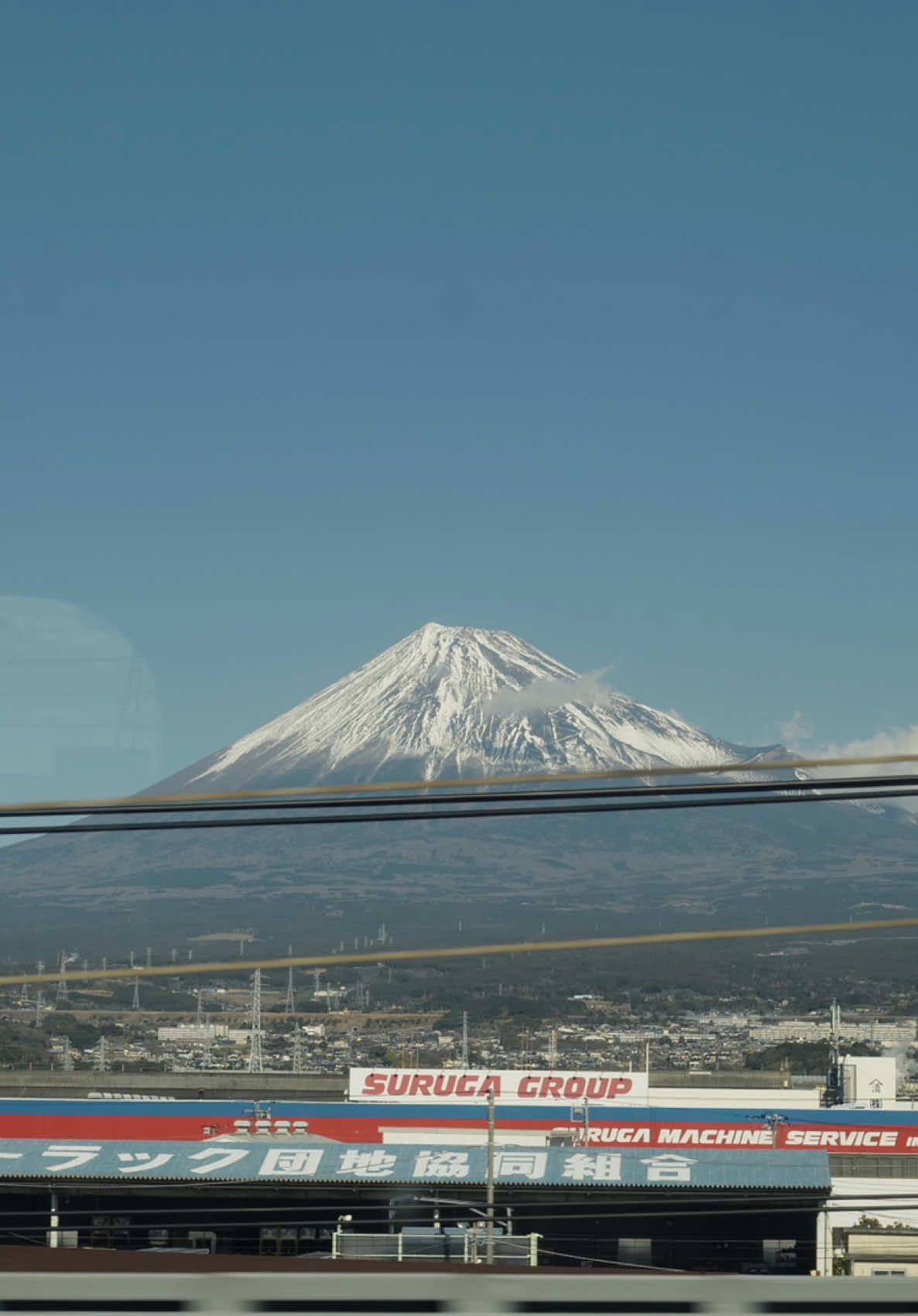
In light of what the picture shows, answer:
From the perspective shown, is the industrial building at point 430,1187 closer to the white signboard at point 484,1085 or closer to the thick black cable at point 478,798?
the thick black cable at point 478,798

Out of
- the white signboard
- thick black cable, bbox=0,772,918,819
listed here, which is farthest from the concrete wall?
thick black cable, bbox=0,772,918,819

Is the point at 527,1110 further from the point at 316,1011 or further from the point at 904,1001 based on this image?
the point at 904,1001

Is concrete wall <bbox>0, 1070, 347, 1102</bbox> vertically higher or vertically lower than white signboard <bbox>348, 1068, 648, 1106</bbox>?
lower

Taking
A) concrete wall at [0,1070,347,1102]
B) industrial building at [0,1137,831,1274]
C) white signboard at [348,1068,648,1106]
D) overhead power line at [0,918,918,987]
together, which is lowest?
concrete wall at [0,1070,347,1102]

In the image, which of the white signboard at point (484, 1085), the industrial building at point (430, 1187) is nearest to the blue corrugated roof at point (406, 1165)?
the industrial building at point (430, 1187)

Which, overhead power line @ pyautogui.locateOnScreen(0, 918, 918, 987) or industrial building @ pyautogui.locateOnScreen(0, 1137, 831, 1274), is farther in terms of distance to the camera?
Result: industrial building @ pyautogui.locateOnScreen(0, 1137, 831, 1274)

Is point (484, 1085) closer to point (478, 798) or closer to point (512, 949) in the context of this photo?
point (512, 949)

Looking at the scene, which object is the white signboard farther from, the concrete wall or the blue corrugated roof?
the blue corrugated roof

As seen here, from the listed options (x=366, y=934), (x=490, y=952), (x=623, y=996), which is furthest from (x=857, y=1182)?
(x=366, y=934)
